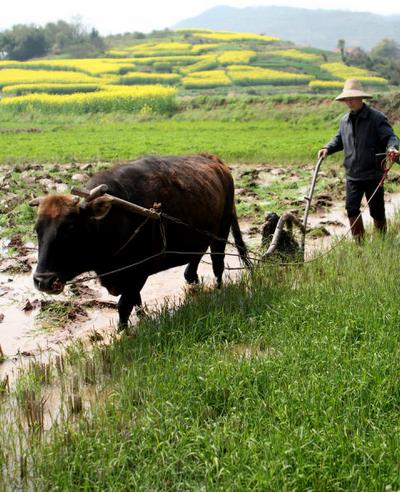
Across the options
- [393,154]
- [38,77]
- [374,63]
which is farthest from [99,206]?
[374,63]

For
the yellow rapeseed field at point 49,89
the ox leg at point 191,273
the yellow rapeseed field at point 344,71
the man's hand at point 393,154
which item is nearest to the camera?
the man's hand at point 393,154

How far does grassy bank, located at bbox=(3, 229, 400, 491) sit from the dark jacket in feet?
6.36

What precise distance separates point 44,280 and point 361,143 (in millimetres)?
4117

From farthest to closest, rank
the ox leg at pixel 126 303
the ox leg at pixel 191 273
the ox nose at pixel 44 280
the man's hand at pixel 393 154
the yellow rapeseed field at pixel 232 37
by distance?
the yellow rapeseed field at pixel 232 37 < the ox leg at pixel 191 273 < the man's hand at pixel 393 154 < the ox leg at pixel 126 303 < the ox nose at pixel 44 280

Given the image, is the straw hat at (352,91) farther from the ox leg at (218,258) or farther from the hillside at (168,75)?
the hillside at (168,75)

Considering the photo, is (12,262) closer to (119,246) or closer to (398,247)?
(119,246)

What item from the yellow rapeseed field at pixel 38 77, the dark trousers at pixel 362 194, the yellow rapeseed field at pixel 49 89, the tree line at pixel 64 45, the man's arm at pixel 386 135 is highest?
the tree line at pixel 64 45

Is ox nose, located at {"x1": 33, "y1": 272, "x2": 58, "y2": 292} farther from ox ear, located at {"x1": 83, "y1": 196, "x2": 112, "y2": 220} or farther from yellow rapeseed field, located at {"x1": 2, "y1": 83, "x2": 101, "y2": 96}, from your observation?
yellow rapeseed field, located at {"x1": 2, "y1": 83, "x2": 101, "y2": 96}

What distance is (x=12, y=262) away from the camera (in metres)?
8.34

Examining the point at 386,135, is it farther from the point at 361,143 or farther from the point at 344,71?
the point at 344,71

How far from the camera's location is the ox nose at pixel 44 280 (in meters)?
4.52

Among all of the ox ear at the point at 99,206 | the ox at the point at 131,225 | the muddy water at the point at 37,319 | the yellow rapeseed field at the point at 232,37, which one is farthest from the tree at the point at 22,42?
the ox ear at the point at 99,206

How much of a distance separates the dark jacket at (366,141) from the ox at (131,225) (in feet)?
4.90

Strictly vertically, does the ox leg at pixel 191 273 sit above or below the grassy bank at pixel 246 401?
below
